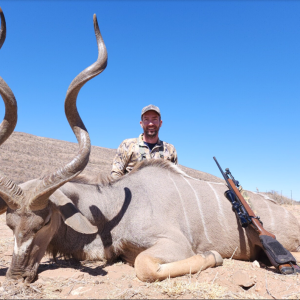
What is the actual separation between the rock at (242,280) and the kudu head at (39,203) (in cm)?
144

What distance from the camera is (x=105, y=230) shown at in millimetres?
3791

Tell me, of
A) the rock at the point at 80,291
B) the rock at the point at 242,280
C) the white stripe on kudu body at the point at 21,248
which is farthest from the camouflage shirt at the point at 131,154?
the rock at the point at 242,280

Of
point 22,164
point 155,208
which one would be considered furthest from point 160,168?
point 22,164

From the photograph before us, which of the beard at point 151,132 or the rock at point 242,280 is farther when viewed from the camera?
the beard at point 151,132

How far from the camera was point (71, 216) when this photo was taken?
322cm

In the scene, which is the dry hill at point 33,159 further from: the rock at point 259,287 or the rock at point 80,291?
the rock at point 259,287

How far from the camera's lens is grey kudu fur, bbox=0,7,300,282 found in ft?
9.86

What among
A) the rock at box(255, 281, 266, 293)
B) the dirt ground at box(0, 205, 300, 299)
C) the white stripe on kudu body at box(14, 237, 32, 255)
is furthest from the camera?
the white stripe on kudu body at box(14, 237, 32, 255)

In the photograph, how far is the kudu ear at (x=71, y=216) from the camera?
3156 millimetres

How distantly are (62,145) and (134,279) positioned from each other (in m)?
31.2

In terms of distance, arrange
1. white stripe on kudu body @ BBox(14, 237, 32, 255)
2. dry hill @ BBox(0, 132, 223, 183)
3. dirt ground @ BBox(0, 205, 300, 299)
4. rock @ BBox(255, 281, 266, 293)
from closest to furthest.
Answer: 1. dirt ground @ BBox(0, 205, 300, 299)
2. rock @ BBox(255, 281, 266, 293)
3. white stripe on kudu body @ BBox(14, 237, 32, 255)
4. dry hill @ BBox(0, 132, 223, 183)

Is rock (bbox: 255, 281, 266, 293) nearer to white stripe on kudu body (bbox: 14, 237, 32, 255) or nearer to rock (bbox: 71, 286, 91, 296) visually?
rock (bbox: 71, 286, 91, 296)

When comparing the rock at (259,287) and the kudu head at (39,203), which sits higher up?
the kudu head at (39,203)

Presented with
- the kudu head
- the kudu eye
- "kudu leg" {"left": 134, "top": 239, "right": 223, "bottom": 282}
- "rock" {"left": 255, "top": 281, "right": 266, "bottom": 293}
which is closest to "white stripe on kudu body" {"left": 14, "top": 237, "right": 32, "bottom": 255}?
the kudu head
